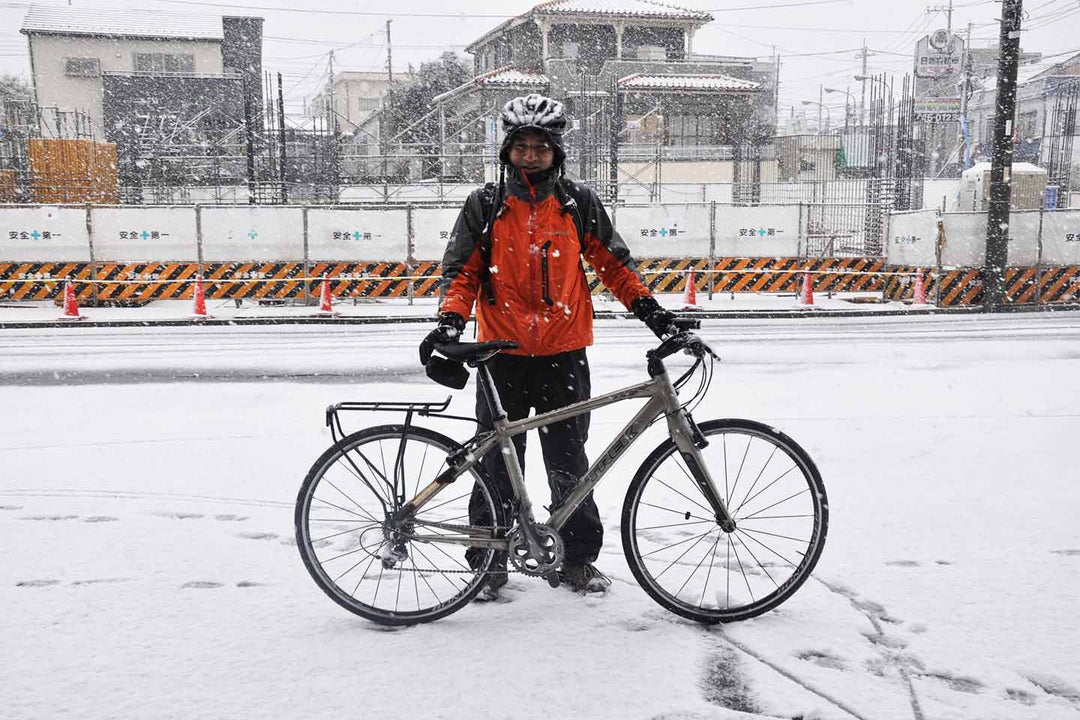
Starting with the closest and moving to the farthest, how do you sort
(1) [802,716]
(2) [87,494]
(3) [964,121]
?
1. (1) [802,716]
2. (2) [87,494]
3. (3) [964,121]

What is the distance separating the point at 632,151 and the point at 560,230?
39670 millimetres

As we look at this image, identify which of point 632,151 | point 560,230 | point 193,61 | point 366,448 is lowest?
point 366,448

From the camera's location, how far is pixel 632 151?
4266 centimetres

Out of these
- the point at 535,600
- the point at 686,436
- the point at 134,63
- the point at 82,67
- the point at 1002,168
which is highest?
the point at 134,63

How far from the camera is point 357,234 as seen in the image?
738 inches

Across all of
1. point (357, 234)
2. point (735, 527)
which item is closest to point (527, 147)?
point (735, 527)

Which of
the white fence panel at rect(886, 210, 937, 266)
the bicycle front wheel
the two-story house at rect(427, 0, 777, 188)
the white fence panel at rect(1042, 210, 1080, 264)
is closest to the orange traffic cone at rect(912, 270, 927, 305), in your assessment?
the white fence panel at rect(886, 210, 937, 266)

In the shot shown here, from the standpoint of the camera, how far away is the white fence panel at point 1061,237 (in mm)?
18406

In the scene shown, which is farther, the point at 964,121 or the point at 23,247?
the point at 964,121

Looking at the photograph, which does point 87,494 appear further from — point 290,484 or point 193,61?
point 193,61

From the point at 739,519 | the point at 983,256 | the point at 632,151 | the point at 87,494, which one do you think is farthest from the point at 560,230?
the point at 632,151

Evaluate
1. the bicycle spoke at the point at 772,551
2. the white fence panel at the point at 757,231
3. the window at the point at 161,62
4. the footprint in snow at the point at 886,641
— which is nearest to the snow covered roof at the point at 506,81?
the window at the point at 161,62

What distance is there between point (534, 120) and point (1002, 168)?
661 inches

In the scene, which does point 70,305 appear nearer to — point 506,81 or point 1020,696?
point 1020,696
